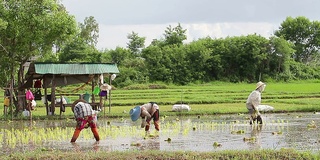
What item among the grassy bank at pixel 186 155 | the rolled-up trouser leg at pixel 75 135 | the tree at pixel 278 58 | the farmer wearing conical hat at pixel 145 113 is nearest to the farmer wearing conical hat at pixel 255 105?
the farmer wearing conical hat at pixel 145 113

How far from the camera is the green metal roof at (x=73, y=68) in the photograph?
77.1 feet

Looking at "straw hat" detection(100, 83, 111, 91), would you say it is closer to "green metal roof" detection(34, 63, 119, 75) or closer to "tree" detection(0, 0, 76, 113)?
"green metal roof" detection(34, 63, 119, 75)

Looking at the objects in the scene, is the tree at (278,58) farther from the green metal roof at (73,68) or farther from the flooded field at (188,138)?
the flooded field at (188,138)

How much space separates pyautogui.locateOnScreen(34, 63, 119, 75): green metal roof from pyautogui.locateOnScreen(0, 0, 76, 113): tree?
4.35 feet

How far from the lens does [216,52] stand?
200 feet

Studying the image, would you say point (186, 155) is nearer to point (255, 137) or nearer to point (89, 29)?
point (255, 137)

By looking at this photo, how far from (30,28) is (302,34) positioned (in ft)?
177

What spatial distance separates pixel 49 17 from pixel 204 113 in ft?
26.2

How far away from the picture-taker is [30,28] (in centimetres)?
2394

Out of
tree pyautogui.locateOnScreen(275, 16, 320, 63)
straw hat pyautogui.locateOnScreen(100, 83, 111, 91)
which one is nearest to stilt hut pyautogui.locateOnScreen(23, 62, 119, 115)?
straw hat pyautogui.locateOnScreen(100, 83, 111, 91)

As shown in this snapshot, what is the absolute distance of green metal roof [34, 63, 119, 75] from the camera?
77.1ft

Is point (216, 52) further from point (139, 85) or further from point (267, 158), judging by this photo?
point (267, 158)

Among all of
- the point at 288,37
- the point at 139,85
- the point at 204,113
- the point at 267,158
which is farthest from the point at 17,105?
the point at 288,37

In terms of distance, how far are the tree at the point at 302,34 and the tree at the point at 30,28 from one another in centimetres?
5113
